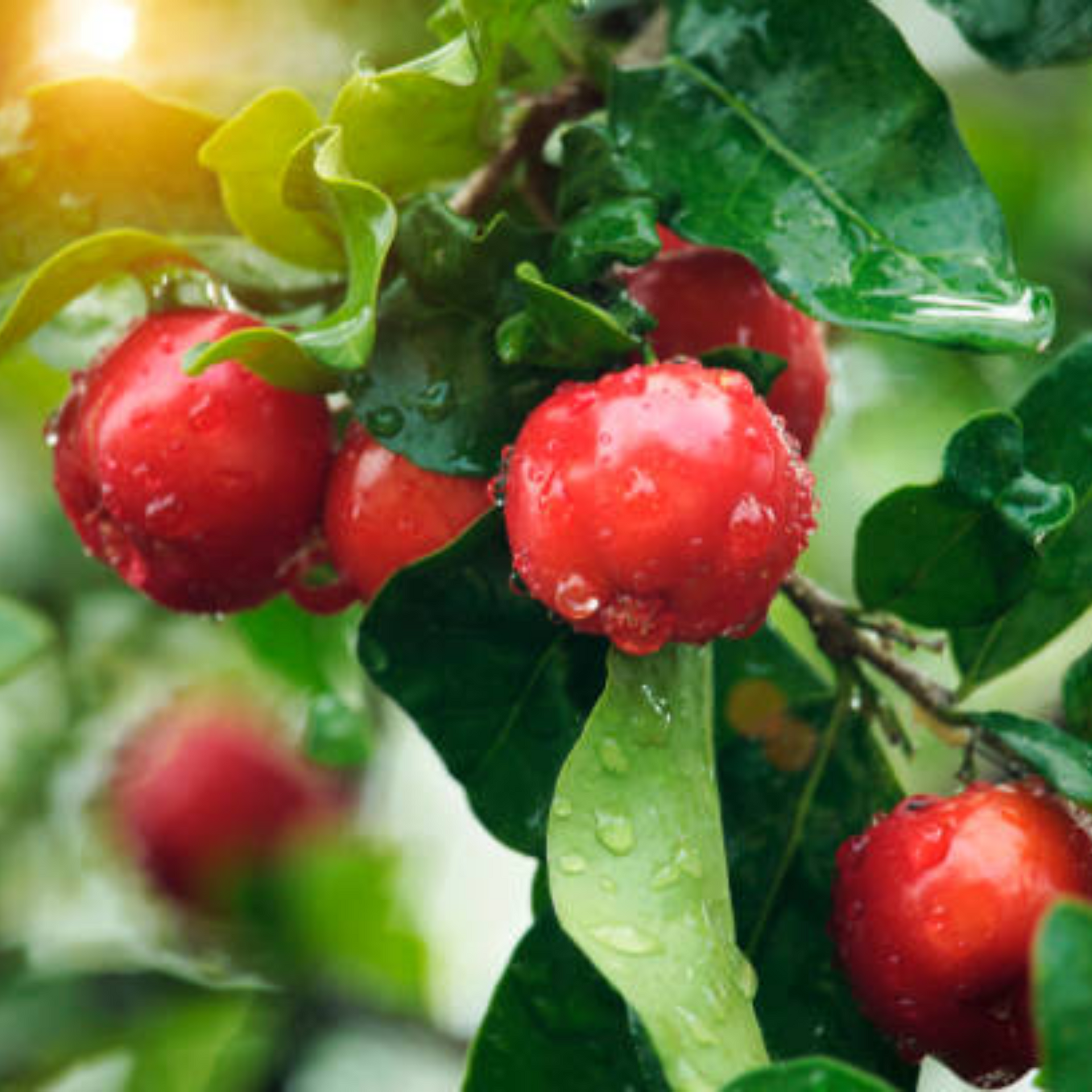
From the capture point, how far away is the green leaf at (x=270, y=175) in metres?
0.99

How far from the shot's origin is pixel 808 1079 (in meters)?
0.72

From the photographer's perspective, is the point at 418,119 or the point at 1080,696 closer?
the point at 418,119

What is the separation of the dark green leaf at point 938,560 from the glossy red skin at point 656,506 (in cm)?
18

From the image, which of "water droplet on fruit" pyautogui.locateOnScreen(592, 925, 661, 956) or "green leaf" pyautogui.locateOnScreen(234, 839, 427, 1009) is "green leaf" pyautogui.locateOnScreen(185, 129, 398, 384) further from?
"green leaf" pyautogui.locateOnScreen(234, 839, 427, 1009)

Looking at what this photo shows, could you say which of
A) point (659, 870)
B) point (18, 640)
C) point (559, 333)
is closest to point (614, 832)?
point (659, 870)

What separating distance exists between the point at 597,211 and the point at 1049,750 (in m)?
0.41

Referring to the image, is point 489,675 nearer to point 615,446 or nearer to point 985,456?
point 615,446

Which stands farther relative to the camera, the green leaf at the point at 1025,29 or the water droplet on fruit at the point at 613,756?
the green leaf at the point at 1025,29

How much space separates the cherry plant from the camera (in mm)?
864

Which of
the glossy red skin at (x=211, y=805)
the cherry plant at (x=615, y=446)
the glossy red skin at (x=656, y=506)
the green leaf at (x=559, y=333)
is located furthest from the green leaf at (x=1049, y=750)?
the glossy red skin at (x=211, y=805)

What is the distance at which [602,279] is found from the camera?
97cm

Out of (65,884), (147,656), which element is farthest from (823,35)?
(65,884)

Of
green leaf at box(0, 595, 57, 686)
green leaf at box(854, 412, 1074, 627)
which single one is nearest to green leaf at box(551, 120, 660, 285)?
green leaf at box(854, 412, 1074, 627)

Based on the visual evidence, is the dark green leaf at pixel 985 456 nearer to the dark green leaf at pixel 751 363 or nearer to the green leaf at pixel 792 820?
the dark green leaf at pixel 751 363
